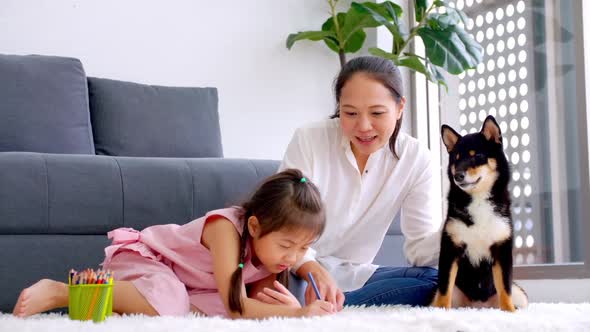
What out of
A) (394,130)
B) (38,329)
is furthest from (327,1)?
(38,329)

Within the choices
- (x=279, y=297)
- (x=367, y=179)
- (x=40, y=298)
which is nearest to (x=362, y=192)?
(x=367, y=179)

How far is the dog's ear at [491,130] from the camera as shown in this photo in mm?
1628

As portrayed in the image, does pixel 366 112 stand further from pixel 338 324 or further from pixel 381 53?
pixel 381 53

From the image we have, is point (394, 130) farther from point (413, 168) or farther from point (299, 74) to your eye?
point (299, 74)

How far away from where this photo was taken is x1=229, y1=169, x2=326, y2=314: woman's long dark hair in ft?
5.51

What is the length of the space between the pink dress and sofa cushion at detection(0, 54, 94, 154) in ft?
3.07

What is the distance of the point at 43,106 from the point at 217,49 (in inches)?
38.2

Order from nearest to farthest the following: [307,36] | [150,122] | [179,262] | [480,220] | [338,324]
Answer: [338,324], [480,220], [179,262], [150,122], [307,36]

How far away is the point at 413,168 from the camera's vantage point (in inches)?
80.6

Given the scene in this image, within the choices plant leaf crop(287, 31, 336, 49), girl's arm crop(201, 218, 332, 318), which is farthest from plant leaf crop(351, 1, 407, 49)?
girl's arm crop(201, 218, 332, 318)

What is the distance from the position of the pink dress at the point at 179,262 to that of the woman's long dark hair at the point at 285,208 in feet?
0.15

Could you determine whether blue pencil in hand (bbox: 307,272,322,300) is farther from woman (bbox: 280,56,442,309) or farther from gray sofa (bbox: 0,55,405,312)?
gray sofa (bbox: 0,55,405,312)

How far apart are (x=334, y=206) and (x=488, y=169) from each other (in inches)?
19.9

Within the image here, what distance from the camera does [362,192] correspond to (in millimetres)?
2031
